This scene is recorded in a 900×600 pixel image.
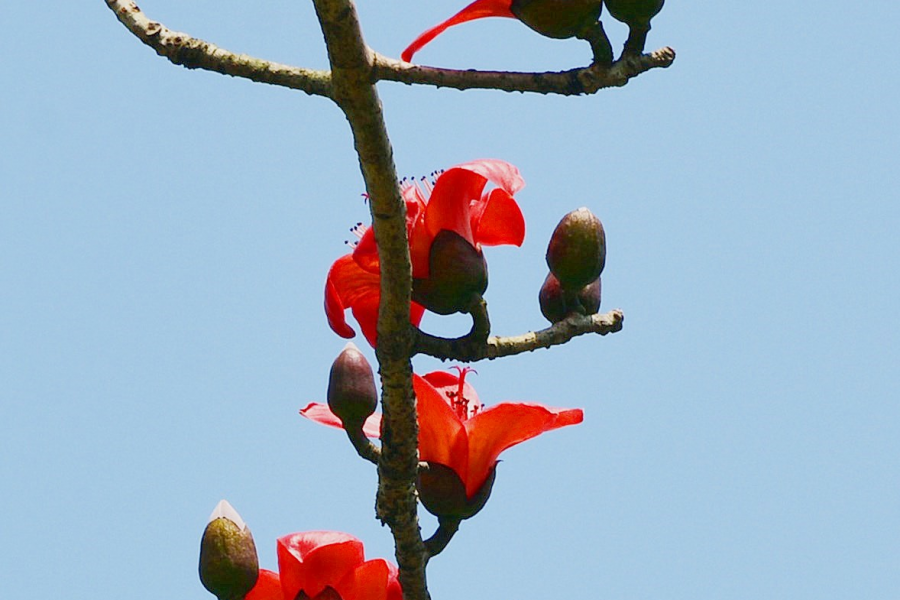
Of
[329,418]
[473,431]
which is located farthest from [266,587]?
[473,431]

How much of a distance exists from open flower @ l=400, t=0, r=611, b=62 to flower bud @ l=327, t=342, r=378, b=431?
1.34ft

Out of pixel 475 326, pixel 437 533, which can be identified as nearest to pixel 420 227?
pixel 475 326

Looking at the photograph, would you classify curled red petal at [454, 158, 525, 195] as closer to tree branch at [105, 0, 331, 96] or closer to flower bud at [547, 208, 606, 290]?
flower bud at [547, 208, 606, 290]

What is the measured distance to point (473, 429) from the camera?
1638mm

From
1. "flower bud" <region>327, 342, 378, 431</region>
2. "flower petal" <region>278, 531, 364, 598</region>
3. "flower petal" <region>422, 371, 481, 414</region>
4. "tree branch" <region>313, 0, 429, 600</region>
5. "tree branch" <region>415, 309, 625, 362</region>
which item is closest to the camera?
"tree branch" <region>313, 0, 429, 600</region>

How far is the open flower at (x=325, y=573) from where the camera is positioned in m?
1.67

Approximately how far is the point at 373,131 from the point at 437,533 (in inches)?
22.9

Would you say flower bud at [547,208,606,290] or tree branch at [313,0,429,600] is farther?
flower bud at [547,208,606,290]

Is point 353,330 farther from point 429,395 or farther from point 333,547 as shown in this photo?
point 333,547

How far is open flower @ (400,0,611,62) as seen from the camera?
1324 millimetres

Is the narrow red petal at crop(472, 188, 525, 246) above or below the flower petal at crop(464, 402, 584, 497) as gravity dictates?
above

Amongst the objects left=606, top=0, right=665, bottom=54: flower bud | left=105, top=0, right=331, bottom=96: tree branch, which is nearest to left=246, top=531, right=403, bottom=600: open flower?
left=105, top=0, right=331, bottom=96: tree branch

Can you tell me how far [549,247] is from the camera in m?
1.66

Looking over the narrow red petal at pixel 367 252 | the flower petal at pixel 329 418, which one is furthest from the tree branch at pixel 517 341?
the flower petal at pixel 329 418
